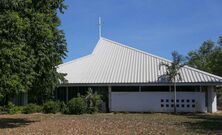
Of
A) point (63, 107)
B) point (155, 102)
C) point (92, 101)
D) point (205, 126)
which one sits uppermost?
point (92, 101)

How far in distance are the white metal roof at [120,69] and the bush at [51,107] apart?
274 cm

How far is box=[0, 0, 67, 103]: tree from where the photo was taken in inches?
755

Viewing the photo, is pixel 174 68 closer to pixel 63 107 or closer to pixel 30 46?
pixel 63 107

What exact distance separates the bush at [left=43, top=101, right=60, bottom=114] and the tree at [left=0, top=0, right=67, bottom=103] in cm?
761

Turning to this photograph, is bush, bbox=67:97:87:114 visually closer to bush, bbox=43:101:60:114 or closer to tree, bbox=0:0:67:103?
bush, bbox=43:101:60:114

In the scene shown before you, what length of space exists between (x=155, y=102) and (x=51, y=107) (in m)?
8.73

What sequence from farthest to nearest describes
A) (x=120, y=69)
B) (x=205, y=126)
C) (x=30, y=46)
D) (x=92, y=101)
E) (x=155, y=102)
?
(x=120, y=69), (x=155, y=102), (x=92, y=101), (x=30, y=46), (x=205, y=126)

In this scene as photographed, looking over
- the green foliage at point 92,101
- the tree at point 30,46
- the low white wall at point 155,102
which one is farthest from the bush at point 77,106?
the tree at point 30,46

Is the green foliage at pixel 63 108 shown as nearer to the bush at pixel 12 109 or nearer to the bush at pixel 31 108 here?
the bush at pixel 31 108

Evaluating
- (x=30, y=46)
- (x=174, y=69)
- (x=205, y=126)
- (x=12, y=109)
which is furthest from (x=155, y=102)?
(x=30, y=46)

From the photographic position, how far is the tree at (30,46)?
19.2 m

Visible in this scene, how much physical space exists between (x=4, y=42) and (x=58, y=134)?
17.4ft

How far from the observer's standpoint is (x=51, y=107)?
32719mm

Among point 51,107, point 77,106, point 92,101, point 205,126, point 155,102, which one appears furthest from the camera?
point 155,102
